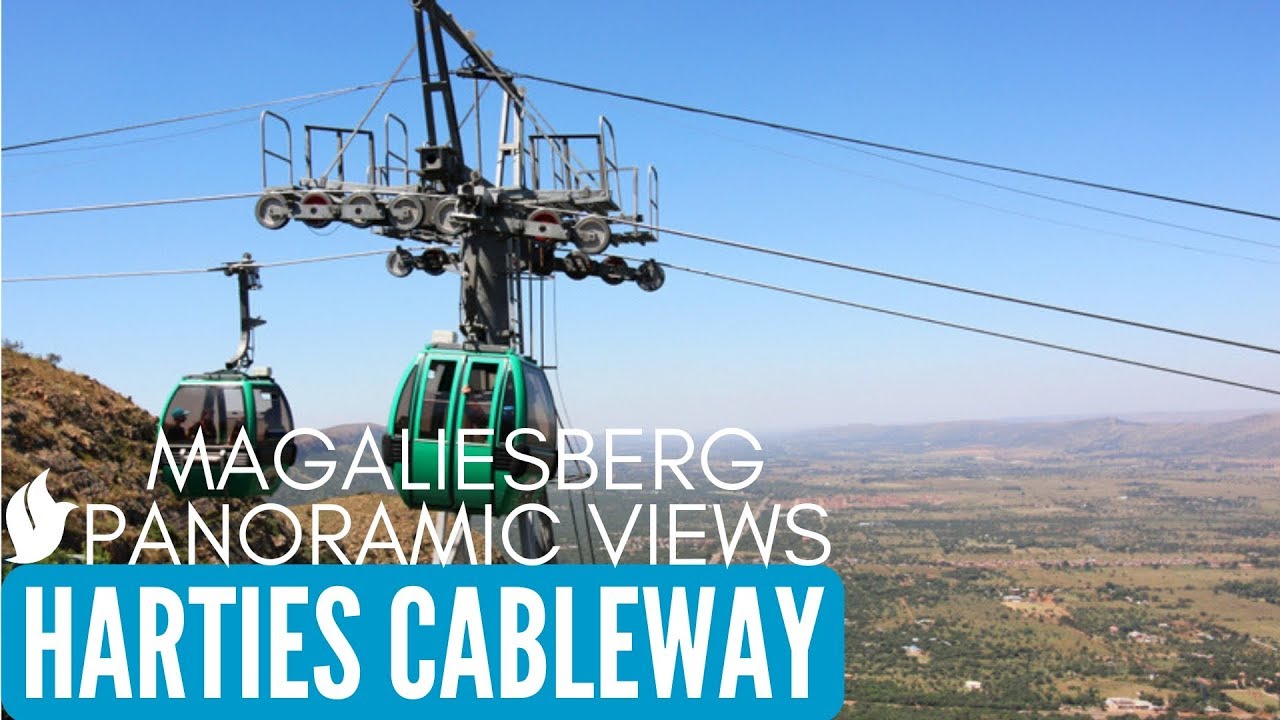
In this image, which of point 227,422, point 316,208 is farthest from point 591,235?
point 227,422

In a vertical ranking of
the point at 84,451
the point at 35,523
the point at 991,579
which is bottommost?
the point at 991,579

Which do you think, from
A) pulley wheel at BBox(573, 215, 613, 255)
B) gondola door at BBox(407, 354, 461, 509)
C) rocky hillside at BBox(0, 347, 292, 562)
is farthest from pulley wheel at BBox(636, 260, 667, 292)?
rocky hillside at BBox(0, 347, 292, 562)

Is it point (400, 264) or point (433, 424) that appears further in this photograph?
point (400, 264)

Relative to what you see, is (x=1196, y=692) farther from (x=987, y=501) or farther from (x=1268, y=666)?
(x=987, y=501)

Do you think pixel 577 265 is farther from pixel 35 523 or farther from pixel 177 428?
pixel 35 523

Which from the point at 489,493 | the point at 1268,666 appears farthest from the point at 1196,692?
the point at 489,493

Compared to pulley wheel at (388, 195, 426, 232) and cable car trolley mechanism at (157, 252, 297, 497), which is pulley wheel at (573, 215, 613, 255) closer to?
pulley wheel at (388, 195, 426, 232)
